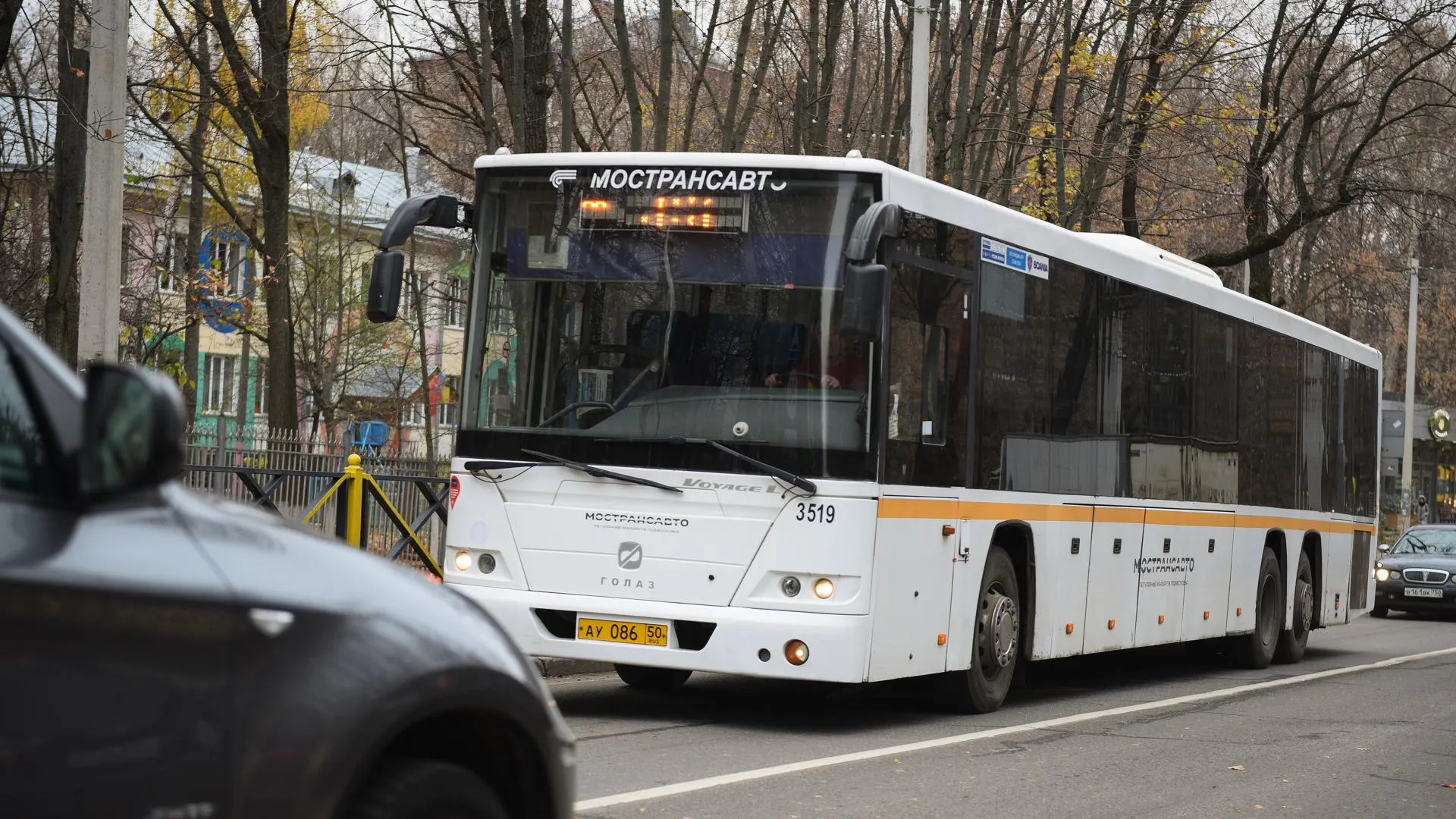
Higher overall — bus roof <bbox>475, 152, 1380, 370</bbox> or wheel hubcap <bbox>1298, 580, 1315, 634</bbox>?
bus roof <bbox>475, 152, 1380, 370</bbox>

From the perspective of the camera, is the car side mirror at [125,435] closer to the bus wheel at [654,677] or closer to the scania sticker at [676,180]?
the scania sticker at [676,180]

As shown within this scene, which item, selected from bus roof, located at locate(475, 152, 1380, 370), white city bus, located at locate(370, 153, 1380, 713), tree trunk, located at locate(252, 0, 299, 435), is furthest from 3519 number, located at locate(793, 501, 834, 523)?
tree trunk, located at locate(252, 0, 299, 435)

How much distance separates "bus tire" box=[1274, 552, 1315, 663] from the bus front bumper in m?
9.49

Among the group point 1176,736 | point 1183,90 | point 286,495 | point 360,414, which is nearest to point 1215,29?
point 1183,90

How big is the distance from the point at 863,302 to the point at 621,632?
220cm

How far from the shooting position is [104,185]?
13.6 metres

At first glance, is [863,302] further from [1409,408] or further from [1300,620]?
[1409,408]

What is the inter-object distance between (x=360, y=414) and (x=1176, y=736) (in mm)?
46543

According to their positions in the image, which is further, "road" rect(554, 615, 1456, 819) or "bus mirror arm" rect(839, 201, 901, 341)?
"bus mirror arm" rect(839, 201, 901, 341)

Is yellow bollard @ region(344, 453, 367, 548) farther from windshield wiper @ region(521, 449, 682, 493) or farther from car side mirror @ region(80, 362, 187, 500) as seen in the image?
car side mirror @ region(80, 362, 187, 500)

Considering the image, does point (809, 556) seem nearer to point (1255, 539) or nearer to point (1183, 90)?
point (1255, 539)

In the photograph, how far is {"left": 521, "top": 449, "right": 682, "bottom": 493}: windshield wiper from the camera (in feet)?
33.4

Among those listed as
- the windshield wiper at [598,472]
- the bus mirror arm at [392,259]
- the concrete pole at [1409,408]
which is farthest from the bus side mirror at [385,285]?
the concrete pole at [1409,408]

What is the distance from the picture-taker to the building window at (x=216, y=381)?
6800 centimetres
